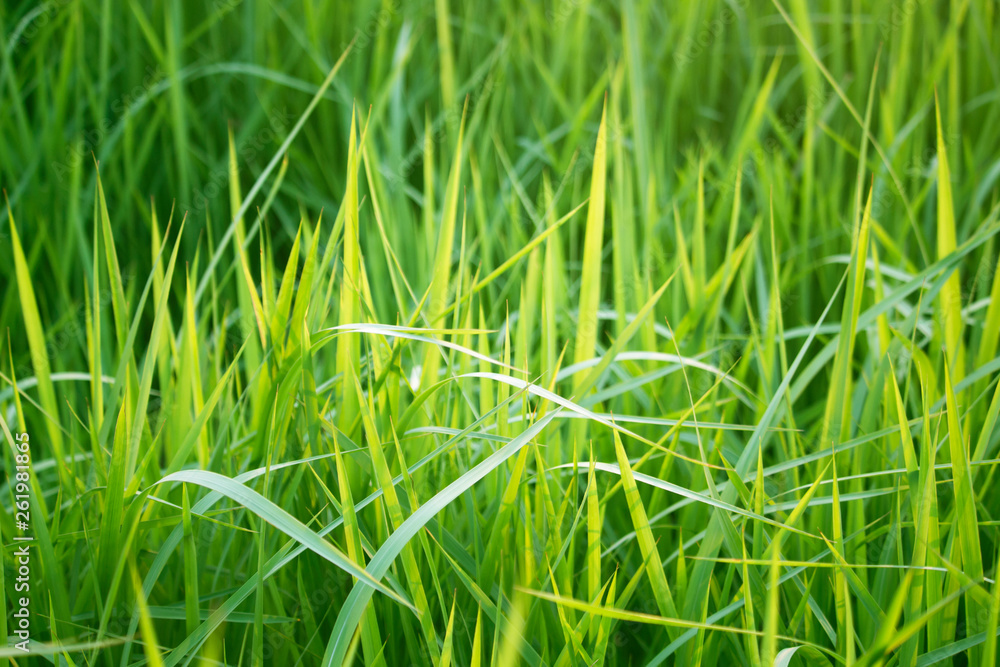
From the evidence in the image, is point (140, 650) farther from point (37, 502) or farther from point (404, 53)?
point (404, 53)

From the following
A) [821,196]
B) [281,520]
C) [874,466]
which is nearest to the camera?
[281,520]

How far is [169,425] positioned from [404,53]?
73cm

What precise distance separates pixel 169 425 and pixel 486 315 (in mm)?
435

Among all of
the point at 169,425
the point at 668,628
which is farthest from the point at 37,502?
the point at 668,628

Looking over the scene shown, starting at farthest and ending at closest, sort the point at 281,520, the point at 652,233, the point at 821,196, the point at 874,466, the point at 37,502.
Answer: the point at 821,196, the point at 652,233, the point at 874,466, the point at 37,502, the point at 281,520

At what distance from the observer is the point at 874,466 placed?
0.73m

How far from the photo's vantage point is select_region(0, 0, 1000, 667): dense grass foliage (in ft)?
1.85

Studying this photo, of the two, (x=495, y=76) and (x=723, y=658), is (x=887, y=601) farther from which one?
(x=495, y=76)

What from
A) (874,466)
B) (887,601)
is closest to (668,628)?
(887,601)

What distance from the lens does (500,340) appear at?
0.87 metres

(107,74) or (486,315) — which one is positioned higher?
(107,74)

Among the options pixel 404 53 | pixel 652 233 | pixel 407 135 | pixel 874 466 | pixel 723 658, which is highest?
pixel 404 53

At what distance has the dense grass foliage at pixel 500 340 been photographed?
1.85 ft

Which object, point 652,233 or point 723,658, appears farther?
point 652,233
